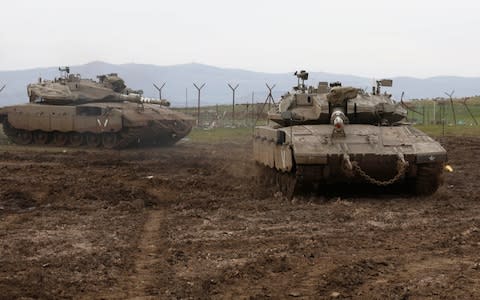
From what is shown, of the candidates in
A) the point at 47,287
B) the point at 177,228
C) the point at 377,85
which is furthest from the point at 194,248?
the point at 377,85

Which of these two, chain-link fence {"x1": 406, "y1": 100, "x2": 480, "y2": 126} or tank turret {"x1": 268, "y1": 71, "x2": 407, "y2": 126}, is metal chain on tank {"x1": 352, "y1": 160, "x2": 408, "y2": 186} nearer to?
tank turret {"x1": 268, "y1": 71, "x2": 407, "y2": 126}

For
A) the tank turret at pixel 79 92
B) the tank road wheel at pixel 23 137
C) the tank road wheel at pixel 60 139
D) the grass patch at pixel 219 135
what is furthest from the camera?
the grass patch at pixel 219 135

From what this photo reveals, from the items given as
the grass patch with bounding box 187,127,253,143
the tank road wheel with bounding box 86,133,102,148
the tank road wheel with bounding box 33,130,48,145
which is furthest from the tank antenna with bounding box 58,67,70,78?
the grass patch with bounding box 187,127,253,143

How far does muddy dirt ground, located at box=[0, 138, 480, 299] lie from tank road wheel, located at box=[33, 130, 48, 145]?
14057 mm

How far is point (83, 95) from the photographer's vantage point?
29.6 metres

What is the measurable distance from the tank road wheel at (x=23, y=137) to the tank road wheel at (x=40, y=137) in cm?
28

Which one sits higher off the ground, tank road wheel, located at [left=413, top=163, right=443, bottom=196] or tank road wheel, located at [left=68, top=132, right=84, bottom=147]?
tank road wheel, located at [left=413, top=163, right=443, bottom=196]

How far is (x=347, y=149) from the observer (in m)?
13.2

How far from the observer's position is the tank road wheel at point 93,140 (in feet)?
94.0

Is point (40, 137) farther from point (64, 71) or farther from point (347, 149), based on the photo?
point (347, 149)

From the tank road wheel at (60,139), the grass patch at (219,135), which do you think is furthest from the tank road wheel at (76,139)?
the grass patch at (219,135)

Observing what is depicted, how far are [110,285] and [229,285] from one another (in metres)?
1.17

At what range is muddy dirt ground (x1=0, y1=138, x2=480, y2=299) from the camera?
698 centimetres

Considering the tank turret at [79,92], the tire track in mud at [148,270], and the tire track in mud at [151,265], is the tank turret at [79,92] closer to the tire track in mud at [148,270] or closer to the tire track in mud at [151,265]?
the tire track in mud at [151,265]
